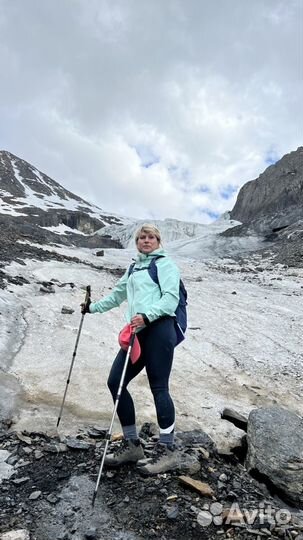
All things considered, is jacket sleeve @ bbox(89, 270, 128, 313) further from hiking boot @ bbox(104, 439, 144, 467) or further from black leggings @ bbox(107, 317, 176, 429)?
hiking boot @ bbox(104, 439, 144, 467)

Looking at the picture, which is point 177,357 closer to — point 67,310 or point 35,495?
point 67,310

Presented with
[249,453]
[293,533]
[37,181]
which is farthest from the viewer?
[37,181]

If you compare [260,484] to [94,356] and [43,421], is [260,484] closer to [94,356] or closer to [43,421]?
[43,421]

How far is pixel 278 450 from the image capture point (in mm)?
4484

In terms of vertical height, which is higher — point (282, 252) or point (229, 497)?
point (282, 252)

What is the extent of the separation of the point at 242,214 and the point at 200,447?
6790 cm

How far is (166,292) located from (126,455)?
1.89 m

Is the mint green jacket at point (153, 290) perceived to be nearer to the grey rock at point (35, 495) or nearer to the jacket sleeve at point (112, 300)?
the jacket sleeve at point (112, 300)

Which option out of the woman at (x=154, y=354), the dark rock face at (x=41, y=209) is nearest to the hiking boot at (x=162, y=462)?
the woman at (x=154, y=354)

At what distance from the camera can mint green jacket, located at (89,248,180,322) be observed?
13.5 ft

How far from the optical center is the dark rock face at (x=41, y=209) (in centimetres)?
5648

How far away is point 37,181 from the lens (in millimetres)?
137500

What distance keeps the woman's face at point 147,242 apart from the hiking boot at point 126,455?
2236 mm

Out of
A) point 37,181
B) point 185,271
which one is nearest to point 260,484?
point 185,271
